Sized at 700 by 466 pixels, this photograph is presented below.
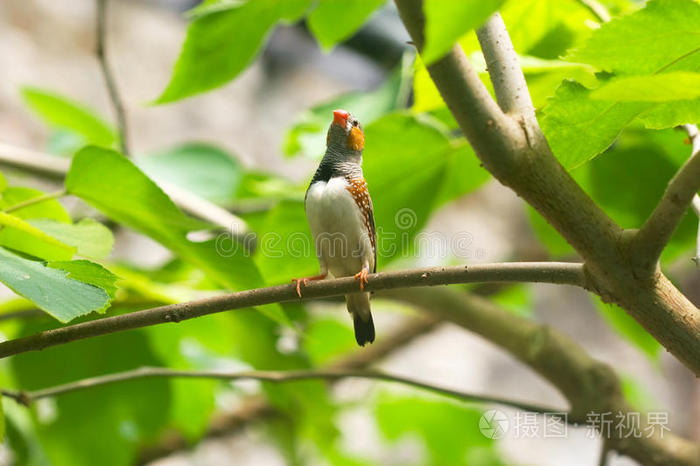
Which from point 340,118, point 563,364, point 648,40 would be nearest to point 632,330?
point 563,364

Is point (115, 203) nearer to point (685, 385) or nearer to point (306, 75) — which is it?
point (306, 75)

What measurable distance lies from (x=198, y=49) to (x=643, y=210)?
2.29 feet

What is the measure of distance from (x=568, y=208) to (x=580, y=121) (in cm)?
7

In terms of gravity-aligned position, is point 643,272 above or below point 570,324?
below

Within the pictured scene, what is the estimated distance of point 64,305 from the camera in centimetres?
50

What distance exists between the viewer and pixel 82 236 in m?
0.68

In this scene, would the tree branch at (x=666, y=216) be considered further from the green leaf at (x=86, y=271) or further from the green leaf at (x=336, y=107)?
the green leaf at (x=336, y=107)

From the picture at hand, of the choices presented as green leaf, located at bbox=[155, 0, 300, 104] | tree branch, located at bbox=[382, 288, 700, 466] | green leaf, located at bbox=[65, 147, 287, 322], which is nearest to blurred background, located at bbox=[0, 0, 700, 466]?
tree branch, located at bbox=[382, 288, 700, 466]

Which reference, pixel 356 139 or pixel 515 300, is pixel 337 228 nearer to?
pixel 356 139

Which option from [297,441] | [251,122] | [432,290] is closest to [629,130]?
[432,290]

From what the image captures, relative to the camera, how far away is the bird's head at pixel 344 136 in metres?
0.96

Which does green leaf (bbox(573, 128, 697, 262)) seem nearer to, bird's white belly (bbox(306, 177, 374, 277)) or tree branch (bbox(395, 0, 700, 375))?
bird's white belly (bbox(306, 177, 374, 277))

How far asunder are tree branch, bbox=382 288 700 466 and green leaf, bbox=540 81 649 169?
0.57 metres

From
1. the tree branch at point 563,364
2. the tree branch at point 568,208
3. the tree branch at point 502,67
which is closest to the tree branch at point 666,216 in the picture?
the tree branch at point 568,208
